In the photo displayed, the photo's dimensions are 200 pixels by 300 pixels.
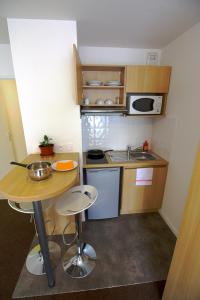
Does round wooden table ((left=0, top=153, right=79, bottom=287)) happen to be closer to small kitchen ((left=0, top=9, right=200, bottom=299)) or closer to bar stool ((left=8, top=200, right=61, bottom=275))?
small kitchen ((left=0, top=9, right=200, bottom=299))

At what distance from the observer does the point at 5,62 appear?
1974 mm

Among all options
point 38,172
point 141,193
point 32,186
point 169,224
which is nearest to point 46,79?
point 38,172

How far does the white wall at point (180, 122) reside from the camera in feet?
4.94

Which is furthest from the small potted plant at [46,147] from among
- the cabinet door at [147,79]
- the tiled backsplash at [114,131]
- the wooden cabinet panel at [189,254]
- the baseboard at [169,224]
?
the baseboard at [169,224]

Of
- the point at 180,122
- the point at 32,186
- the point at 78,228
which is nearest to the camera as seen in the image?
the point at 32,186

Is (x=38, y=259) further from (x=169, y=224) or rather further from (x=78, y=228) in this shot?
(x=169, y=224)

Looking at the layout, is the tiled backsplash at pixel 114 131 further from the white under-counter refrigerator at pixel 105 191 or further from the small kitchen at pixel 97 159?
the white under-counter refrigerator at pixel 105 191

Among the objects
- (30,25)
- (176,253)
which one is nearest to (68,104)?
(30,25)

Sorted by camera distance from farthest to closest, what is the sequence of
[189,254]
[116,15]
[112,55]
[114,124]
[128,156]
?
[114,124] → [128,156] → [112,55] → [116,15] → [189,254]

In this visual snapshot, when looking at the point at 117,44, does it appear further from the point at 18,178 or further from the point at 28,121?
the point at 18,178

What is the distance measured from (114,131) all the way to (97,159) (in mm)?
593

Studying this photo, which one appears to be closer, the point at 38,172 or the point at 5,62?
the point at 38,172

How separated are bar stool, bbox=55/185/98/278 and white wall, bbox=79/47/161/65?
1.78 m

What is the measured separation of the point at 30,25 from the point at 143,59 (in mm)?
1510
